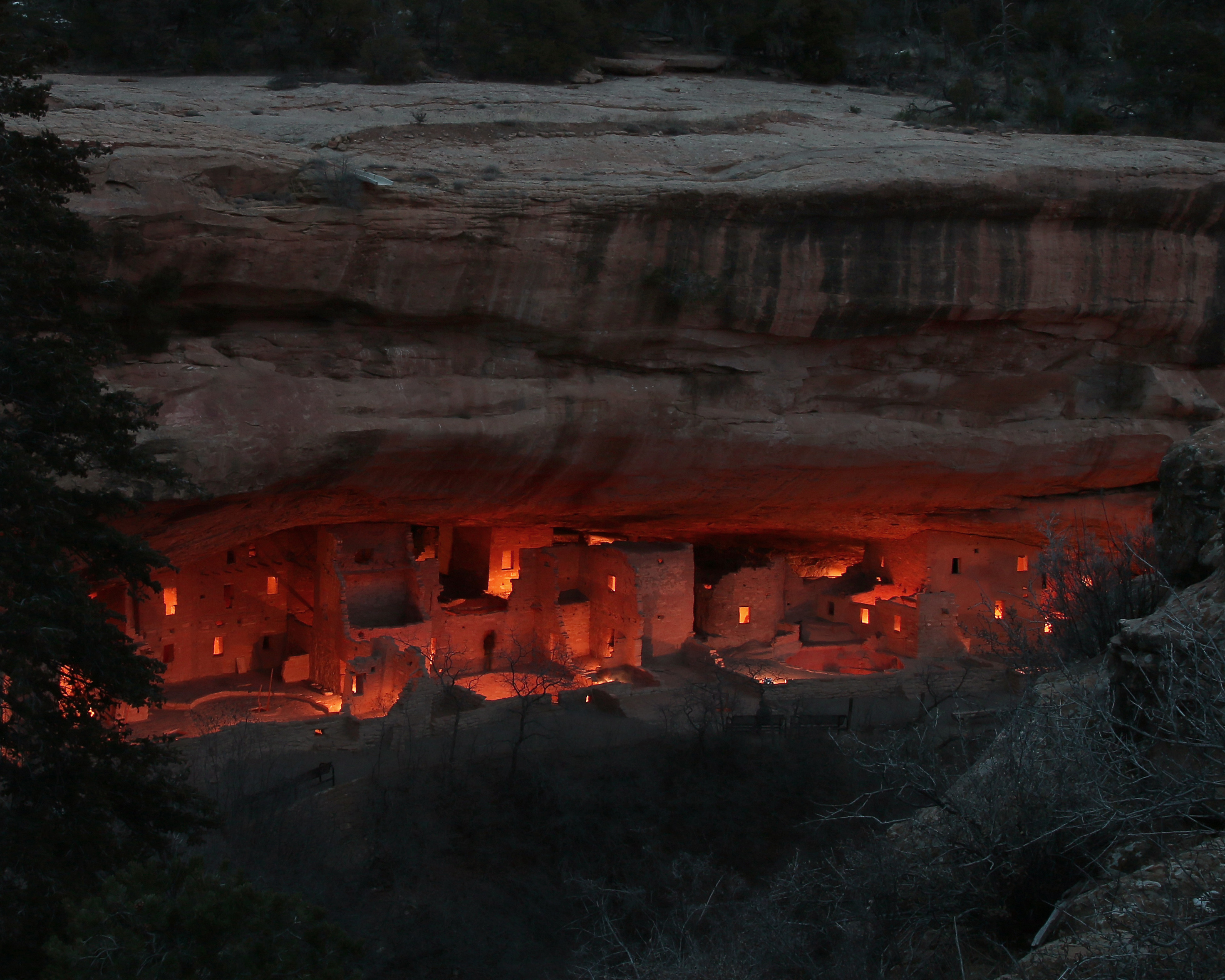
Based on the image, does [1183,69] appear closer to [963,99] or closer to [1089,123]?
[1089,123]

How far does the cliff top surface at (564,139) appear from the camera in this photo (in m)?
15.4

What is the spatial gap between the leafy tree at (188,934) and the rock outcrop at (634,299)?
27.5ft

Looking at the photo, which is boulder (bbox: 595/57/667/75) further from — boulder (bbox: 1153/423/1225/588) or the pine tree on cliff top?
boulder (bbox: 1153/423/1225/588)

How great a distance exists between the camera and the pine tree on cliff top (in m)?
8.45

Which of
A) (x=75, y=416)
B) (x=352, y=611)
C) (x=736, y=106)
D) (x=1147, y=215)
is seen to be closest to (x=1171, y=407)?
(x=1147, y=215)

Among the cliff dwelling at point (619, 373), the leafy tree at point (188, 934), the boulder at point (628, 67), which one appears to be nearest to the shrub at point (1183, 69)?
the cliff dwelling at point (619, 373)

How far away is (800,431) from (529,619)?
651 centimetres

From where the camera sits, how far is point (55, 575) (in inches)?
354

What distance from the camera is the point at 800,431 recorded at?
18.6m

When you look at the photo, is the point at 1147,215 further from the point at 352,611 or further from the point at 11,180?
the point at 11,180

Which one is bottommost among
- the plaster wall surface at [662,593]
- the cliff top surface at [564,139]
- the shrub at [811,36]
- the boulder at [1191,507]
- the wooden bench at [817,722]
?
the wooden bench at [817,722]

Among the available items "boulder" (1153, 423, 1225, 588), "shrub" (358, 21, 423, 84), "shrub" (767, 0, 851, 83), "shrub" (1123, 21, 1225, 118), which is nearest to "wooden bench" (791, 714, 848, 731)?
"boulder" (1153, 423, 1225, 588)

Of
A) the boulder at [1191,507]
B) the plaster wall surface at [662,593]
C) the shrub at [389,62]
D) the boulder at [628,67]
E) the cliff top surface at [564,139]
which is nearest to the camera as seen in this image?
the boulder at [1191,507]

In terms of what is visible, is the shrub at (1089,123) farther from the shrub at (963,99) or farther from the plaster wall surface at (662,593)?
the plaster wall surface at (662,593)
